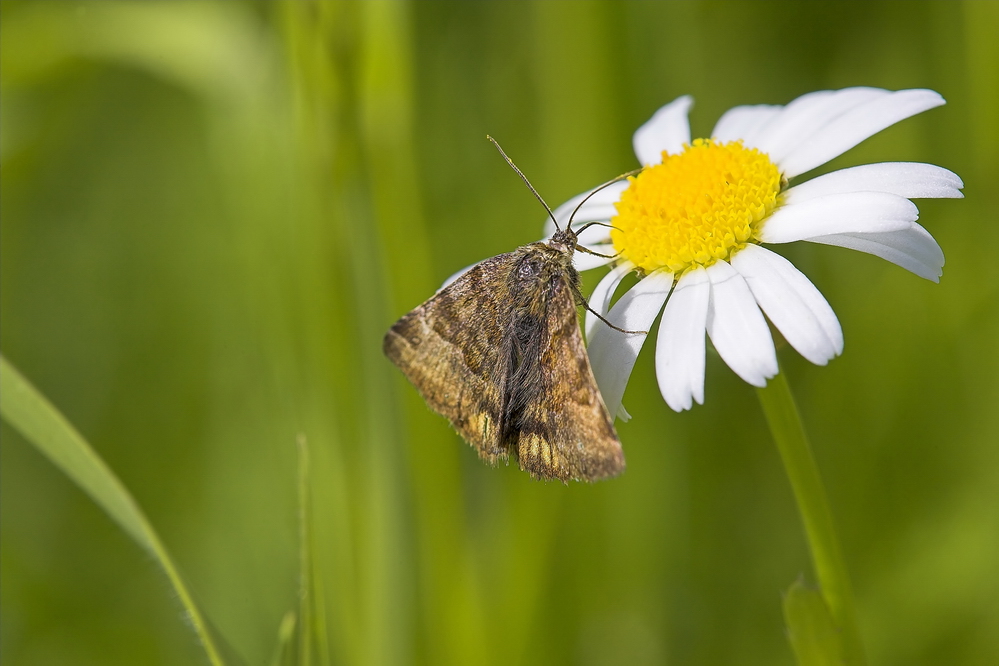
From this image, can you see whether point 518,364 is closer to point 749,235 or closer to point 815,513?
point 749,235

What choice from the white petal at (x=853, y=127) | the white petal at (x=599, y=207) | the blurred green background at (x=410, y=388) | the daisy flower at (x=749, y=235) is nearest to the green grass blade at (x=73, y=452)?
the blurred green background at (x=410, y=388)

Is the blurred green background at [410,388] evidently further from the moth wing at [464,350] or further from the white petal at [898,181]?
the white petal at [898,181]

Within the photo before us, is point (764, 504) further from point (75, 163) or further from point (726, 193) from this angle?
point (75, 163)

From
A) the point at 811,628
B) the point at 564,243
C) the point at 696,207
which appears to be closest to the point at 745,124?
the point at 696,207

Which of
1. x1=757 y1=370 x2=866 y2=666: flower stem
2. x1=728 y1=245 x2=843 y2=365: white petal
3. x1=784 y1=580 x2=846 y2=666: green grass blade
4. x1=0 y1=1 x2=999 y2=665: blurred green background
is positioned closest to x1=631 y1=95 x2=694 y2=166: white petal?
x1=0 y1=1 x2=999 y2=665: blurred green background

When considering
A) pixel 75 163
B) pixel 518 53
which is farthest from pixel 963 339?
pixel 75 163

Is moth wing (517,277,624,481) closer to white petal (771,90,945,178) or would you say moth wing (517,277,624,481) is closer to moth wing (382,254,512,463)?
moth wing (382,254,512,463)
